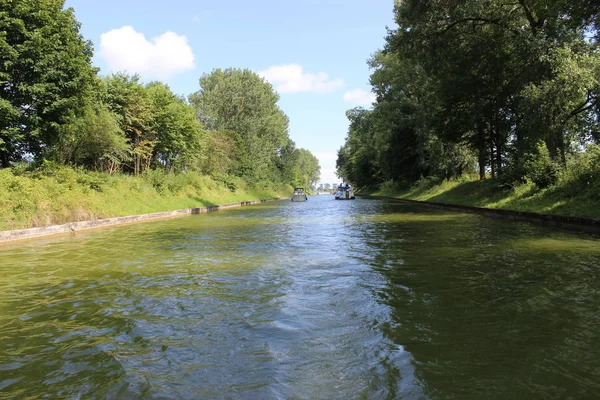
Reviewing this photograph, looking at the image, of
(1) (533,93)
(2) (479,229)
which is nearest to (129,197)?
(2) (479,229)

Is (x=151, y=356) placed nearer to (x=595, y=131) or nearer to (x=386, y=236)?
(x=386, y=236)

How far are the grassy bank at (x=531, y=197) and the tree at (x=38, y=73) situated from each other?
21624 mm

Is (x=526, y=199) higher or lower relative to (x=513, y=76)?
lower

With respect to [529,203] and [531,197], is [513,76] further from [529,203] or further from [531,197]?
[529,203]

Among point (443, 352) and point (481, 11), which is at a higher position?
point (481, 11)

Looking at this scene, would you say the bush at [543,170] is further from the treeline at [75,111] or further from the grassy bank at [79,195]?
the treeline at [75,111]

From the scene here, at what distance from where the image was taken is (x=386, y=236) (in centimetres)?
1388

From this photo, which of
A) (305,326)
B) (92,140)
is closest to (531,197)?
(305,326)

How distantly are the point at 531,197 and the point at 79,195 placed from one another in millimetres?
22268

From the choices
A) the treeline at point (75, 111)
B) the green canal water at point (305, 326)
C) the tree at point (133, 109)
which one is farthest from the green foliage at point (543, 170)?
the tree at point (133, 109)

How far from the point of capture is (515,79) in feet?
78.7

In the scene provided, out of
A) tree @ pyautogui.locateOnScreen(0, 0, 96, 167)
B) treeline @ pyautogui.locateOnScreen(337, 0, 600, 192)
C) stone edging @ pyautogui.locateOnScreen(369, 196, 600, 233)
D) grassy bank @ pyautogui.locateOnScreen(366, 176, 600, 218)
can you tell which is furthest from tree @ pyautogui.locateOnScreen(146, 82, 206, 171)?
stone edging @ pyautogui.locateOnScreen(369, 196, 600, 233)

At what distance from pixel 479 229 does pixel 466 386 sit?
1322 centimetres

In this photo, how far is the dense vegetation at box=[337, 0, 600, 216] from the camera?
60.3 feet
